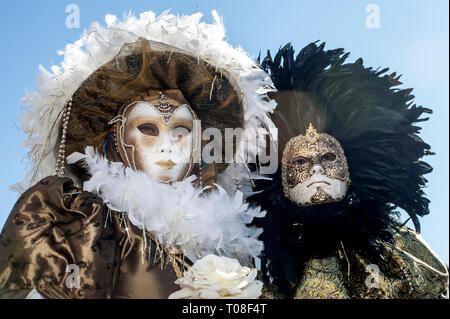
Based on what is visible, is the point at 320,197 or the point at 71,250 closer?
the point at 71,250

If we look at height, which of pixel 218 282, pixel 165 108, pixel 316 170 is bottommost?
pixel 218 282

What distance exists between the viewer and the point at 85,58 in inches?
109

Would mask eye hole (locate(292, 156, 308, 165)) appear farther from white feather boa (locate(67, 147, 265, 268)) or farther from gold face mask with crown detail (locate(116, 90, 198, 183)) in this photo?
gold face mask with crown detail (locate(116, 90, 198, 183))

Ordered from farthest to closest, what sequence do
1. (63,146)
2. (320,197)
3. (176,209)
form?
(320,197) < (63,146) < (176,209)

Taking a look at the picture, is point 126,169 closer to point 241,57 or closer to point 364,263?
point 241,57

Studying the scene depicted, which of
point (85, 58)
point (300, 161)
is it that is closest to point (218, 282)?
point (300, 161)

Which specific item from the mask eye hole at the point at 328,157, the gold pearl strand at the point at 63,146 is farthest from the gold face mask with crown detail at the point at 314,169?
the gold pearl strand at the point at 63,146

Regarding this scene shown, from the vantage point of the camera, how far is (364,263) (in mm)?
2816

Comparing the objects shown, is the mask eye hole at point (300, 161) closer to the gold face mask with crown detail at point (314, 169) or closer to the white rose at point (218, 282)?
the gold face mask with crown detail at point (314, 169)

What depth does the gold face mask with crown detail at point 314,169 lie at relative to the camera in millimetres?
2939

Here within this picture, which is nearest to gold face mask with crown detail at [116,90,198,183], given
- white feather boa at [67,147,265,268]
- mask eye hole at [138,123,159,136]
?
mask eye hole at [138,123,159,136]

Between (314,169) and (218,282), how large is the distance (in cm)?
126

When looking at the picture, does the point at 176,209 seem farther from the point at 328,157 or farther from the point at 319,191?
the point at 328,157

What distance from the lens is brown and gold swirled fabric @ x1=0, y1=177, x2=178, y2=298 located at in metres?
2.02
